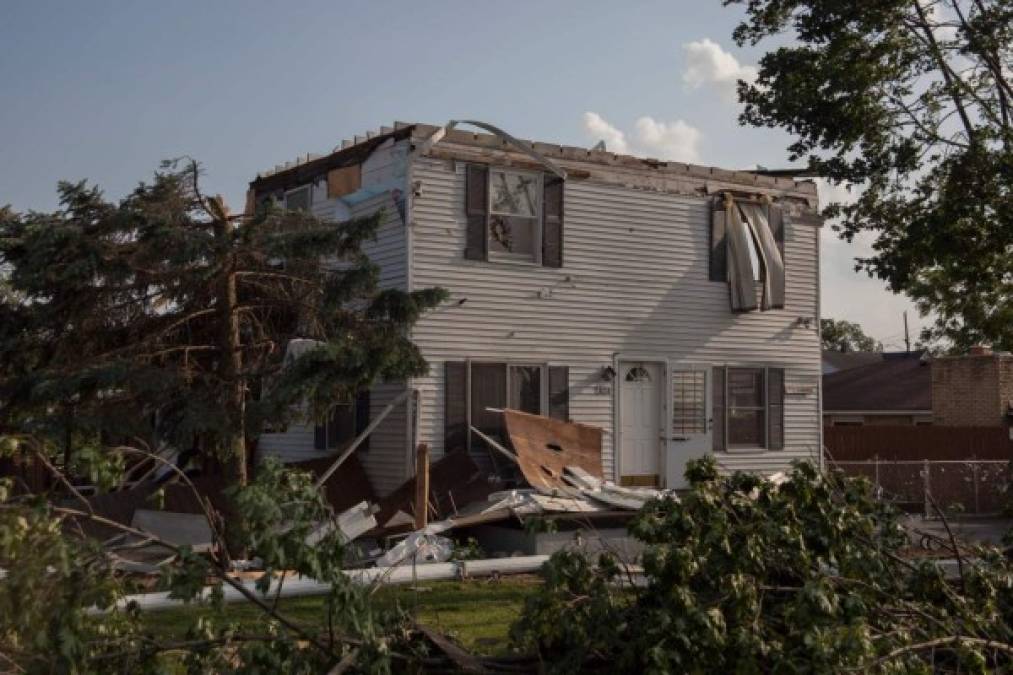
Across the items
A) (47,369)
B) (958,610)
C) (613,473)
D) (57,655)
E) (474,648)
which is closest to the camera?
(57,655)

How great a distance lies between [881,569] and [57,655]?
13.6 feet

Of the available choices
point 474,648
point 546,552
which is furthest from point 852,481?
point 546,552

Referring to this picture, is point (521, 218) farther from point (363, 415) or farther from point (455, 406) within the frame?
point (363, 415)

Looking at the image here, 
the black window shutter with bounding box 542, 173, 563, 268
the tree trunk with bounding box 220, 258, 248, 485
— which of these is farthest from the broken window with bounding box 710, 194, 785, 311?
the tree trunk with bounding box 220, 258, 248, 485

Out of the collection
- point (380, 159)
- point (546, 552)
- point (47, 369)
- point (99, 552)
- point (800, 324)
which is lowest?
point (546, 552)

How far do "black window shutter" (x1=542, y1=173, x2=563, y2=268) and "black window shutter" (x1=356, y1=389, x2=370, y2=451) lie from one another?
3158 millimetres

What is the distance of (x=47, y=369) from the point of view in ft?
40.3

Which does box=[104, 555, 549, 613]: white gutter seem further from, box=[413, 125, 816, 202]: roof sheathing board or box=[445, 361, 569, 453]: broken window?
box=[413, 125, 816, 202]: roof sheathing board

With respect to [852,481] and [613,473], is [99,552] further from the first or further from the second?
[613,473]

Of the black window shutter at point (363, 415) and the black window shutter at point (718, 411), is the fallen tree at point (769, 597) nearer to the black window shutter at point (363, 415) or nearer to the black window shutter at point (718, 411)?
the black window shutter at point (363, 415)

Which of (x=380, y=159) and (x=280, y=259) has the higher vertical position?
(x=380, y=159)

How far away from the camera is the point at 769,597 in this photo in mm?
6430

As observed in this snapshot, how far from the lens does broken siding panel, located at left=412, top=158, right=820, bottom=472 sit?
1656cm

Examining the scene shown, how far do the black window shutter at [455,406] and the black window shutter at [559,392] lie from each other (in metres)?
1.42
